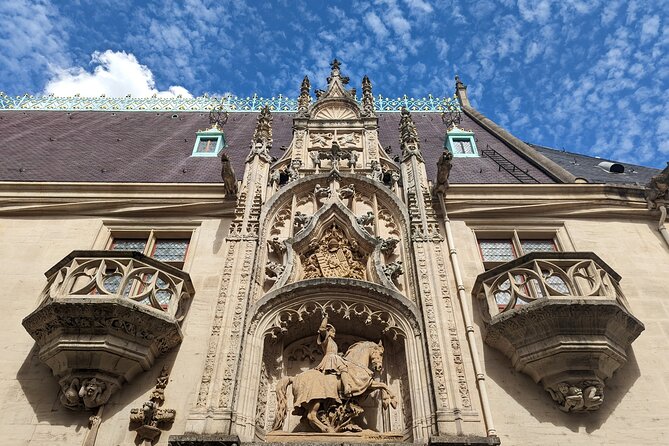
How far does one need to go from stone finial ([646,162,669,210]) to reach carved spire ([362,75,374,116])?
6.51m

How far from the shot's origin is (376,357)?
26.5ft

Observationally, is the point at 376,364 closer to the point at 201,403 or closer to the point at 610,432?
the point at 201,403

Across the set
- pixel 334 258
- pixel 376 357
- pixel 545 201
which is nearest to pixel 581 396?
pixel 376 357

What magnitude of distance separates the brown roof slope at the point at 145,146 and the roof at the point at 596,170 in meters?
1.38

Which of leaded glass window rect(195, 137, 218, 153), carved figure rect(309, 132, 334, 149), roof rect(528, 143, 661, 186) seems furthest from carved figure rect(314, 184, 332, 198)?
roof rect(528, 143, 661, 186)

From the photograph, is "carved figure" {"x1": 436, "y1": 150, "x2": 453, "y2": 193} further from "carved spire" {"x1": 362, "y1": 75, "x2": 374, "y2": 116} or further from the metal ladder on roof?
"carved spire" {"x1": 362, "y1": 75, "x2": 374, "y2": 116}

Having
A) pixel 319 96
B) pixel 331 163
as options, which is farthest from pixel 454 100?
pixel 331 163

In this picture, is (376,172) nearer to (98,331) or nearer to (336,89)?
(336,89)

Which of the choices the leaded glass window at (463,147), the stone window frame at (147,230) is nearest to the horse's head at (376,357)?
the stone window frame at (147,230)

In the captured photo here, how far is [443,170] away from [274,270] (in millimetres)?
3890

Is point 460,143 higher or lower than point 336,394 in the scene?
higher

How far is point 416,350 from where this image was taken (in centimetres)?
801

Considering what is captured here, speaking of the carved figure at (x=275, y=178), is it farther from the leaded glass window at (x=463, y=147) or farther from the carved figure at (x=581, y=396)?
the carved figure at (x=581, y=396)

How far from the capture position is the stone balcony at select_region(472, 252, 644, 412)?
744 cm
